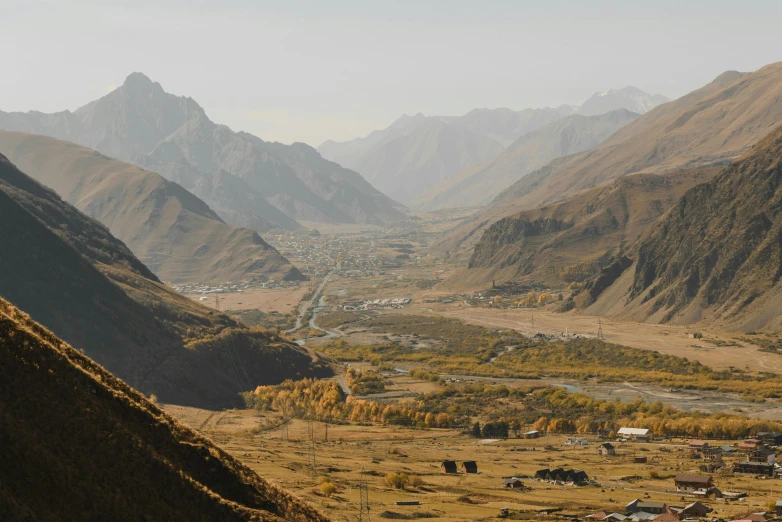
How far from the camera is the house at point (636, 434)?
134 meters

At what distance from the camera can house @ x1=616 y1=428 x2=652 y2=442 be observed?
439 ft

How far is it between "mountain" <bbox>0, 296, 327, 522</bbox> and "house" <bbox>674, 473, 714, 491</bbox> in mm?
58210

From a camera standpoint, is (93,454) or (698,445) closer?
(93,454)

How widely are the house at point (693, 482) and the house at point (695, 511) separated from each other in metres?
13.1

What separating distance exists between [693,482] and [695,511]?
601 inches

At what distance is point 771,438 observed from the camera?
12331 cm

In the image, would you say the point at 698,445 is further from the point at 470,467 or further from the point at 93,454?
the point at 93,454

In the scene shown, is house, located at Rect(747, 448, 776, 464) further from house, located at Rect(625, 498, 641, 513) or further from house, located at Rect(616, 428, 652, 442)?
house, located at Rect(625, 498, 641, 513)

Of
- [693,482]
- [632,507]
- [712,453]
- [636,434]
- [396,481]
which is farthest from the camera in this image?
[636,434]

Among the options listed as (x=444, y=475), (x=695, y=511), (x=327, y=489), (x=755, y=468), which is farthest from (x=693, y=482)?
(x=327, y=489)

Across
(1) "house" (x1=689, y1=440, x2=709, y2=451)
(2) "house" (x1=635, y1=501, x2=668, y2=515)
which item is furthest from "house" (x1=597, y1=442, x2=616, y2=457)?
(2) "house" (x1=635, y1=501, x2=668, y2=515)

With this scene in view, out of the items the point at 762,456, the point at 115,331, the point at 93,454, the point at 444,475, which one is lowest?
the point at 444,475

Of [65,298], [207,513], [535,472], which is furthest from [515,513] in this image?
[65,298]

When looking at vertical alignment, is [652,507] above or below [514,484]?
above
